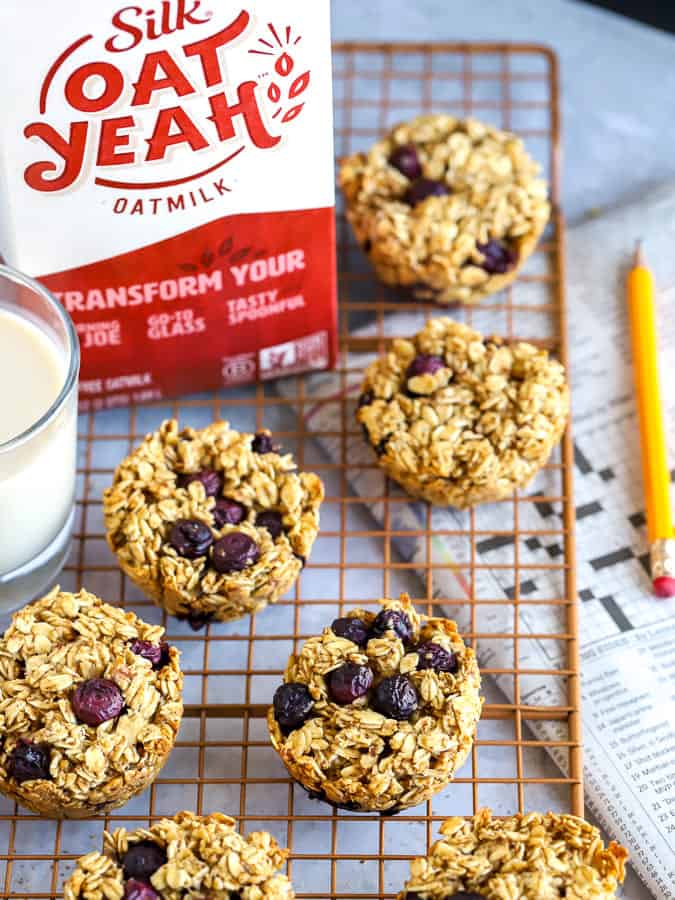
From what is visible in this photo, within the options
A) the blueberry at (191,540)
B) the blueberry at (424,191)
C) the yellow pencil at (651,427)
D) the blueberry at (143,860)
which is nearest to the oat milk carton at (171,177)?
the blueberry at (424,191)

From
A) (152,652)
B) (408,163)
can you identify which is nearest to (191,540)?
(152,652)

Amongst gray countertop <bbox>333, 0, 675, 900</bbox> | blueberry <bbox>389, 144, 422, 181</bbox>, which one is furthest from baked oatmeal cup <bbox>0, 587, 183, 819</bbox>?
gray countertop <bbox>333, 0, 675, 900</bbox>

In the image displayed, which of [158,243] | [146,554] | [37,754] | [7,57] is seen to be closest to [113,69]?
[7,57]

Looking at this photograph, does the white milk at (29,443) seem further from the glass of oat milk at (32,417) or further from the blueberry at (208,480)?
the blueberry at (208,480)

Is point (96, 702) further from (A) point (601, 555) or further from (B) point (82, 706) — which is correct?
(A) point (601, 555)

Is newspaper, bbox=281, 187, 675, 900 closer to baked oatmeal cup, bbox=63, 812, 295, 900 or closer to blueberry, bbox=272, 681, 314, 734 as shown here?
blueberry, bbox=272, 681, 314, 734

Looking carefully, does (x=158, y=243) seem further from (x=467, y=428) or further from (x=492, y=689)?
(x=492, y=689)
